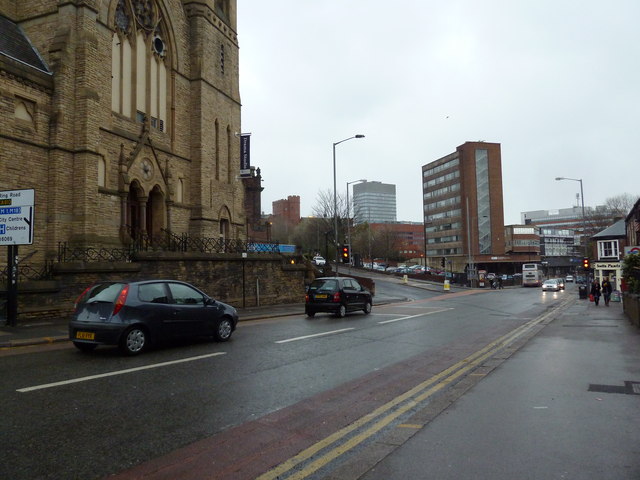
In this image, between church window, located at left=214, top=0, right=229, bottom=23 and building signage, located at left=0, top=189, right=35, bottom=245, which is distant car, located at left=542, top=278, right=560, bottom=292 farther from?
building signage, located at left=0, top=189, right=35, bottom=245

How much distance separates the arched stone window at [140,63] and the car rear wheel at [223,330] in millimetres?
16172

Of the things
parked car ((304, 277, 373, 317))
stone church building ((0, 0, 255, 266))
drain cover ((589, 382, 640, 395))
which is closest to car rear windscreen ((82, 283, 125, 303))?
drain cover ((589, 382, 640, 395))

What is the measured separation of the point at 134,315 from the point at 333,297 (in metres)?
10.0

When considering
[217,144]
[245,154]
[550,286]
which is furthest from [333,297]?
[550,286]

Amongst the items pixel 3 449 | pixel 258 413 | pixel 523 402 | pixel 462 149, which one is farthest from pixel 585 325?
pixel 462 149

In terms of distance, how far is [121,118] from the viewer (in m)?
23.0

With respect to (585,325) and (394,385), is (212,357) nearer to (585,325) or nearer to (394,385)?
(394,385)

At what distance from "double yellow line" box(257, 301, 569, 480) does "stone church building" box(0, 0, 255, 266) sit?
16.2 m

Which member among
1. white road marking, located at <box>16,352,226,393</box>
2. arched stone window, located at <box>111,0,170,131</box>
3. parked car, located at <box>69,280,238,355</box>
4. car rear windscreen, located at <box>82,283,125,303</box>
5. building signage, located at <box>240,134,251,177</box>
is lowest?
white road marking, located at <box>16,352,226,393</box>

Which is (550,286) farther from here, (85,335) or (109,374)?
(109,374)

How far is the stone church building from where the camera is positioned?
1867 centimetres

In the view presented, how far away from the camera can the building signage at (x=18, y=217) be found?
12.8 m

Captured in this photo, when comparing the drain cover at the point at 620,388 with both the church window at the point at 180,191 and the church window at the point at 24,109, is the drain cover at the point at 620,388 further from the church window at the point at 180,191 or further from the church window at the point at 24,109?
the church window at the point at 180,191

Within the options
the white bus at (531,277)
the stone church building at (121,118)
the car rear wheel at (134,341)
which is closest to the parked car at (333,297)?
the stone church building at (121,118)
